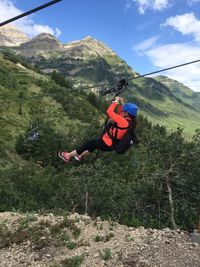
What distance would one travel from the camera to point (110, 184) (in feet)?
141

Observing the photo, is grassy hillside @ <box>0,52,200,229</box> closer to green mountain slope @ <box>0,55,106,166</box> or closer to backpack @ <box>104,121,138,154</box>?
green mountain slope @ <box>0,55,106,166</box>

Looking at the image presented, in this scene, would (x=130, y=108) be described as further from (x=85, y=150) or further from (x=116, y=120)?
(x=85, y=150)

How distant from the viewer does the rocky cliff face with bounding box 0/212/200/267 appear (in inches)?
476

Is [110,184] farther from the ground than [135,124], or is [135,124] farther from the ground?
[135,124]

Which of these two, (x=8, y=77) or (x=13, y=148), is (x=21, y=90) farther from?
(x=13, y=148)

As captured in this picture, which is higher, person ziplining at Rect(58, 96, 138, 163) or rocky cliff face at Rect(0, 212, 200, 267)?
person ziplining at Rect(58, 96, 138, 163)

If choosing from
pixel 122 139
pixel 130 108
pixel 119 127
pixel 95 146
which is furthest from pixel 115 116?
pixel 95 146

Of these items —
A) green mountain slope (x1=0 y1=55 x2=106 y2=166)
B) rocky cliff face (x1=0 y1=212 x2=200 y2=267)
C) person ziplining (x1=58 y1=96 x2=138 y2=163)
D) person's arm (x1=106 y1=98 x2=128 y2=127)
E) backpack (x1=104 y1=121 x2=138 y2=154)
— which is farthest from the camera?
green mountain slope (x1=0 y1=55 x2=106 y2=166)

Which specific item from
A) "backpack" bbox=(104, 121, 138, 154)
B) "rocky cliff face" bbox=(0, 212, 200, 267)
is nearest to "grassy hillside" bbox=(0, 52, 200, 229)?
"backpack" bbox=(104, 121, 138, 154)

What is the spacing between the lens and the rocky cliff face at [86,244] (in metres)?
12.1

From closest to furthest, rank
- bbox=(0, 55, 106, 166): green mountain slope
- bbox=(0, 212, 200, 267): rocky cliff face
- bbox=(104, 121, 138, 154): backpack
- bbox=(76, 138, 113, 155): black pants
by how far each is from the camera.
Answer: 1. bbox=(104, 121, 138, 154): backpack
2. bbox=(76, 138, 113, 155): black pants
3. bbox=(0, 212, 200, 267): rocky cliff face
4. bbox=(0, 55, 106, 166): green mountain slope

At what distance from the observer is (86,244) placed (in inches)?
519

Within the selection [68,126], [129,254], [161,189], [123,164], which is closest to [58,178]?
[123,164]

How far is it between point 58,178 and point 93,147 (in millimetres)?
43296
